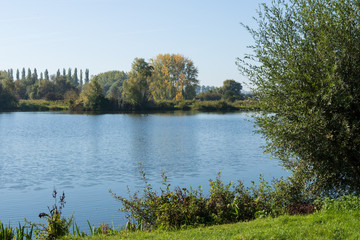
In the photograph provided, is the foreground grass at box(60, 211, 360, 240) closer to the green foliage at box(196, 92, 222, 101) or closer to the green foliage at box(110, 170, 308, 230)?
the green foliage at box(110, 170, 308, 230)

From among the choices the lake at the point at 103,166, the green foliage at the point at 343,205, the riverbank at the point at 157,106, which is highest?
the riverbank at the point at 157,106

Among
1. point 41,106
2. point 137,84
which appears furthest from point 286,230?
point 41,106

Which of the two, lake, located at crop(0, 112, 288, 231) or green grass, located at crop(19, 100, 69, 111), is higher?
green grass, located at crop(19, 100, 69, 111)

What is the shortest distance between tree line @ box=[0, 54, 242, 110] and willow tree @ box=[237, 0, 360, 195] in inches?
2988

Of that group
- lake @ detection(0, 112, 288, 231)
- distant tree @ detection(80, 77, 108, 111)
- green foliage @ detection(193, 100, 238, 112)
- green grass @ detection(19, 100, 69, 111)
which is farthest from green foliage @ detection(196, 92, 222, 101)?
lake @ detection(0, 112, 288, 231)

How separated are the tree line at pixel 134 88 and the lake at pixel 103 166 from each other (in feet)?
157

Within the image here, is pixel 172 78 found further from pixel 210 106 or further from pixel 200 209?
pixel 200 209

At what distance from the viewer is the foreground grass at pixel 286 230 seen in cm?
790

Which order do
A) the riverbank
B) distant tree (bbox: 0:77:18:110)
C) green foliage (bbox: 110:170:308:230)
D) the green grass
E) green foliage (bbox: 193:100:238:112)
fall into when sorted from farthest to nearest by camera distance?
green foliage (bbox: 193:100:238:112), the green grass, the riverbank, distant tree (bbox: 0:77:18:110), green foliage (bbox: 110:170:308:230)

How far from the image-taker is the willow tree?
10.7 m

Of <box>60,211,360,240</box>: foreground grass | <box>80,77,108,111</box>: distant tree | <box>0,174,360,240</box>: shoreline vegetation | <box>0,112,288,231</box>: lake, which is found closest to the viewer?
<box>60,211,360,240</box>: foreground grass

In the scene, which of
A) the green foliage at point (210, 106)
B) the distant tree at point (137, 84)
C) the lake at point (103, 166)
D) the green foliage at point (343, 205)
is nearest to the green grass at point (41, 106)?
the distant tree at point (137, 84)

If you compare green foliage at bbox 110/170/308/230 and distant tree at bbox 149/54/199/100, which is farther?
distant tree at bbox 149/54/199/100

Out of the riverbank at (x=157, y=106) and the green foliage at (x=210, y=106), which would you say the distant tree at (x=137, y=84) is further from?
the green foliage at (x=210, y=106)
